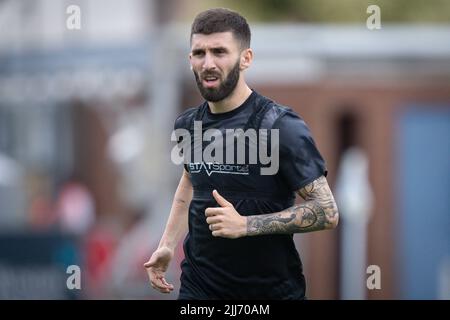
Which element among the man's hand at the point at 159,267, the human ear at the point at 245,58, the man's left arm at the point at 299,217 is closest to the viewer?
the man's left arm at the point at 299,217

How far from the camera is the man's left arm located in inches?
301

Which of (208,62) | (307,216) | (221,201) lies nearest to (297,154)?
(307,216)

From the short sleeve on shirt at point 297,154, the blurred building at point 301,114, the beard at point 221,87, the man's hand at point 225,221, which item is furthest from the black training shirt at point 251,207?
the blurred building at point 301,114

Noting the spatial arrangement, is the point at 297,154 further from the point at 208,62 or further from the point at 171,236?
the point at 171,236

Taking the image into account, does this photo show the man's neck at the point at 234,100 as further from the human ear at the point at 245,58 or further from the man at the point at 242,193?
the human ear at the point at 245,58

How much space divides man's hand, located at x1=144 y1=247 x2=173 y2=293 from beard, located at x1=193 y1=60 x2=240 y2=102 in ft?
3.65

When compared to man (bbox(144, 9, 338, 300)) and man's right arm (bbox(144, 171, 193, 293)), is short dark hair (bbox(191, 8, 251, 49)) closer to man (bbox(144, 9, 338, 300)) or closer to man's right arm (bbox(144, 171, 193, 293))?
man (bbox(144, 9, 338, 300))

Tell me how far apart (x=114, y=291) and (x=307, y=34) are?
640cm

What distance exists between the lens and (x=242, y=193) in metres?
7.93

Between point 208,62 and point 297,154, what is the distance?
76 cm

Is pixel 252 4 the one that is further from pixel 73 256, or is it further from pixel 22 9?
pixel 73 256

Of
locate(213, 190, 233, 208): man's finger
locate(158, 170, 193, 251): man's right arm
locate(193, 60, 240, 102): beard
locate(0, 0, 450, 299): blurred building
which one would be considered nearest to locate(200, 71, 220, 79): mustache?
locate(193, 60, 240, 102): beard

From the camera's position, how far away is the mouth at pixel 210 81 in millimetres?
7809

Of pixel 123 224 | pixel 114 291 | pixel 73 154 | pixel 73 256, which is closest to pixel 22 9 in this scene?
pixel 73 154
